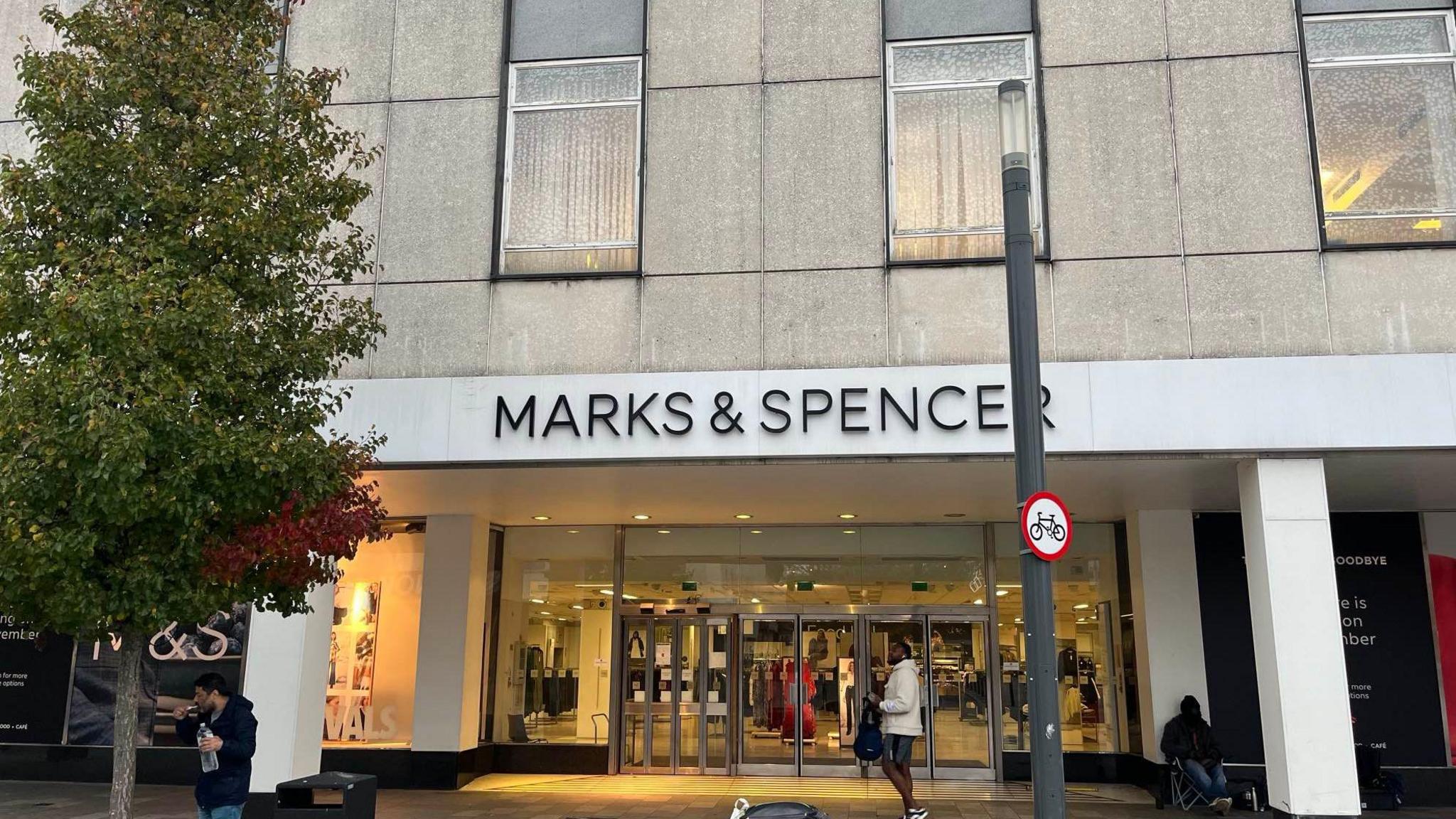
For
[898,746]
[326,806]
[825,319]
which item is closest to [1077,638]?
[898,746]

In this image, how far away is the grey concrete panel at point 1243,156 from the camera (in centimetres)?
952

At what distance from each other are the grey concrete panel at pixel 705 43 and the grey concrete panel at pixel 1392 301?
551cm

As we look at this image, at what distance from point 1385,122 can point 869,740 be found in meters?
7.40

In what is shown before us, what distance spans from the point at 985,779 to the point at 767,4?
9.62 meters

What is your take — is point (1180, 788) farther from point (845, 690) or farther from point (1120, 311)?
point (1120, 311)

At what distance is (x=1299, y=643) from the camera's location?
898 cm

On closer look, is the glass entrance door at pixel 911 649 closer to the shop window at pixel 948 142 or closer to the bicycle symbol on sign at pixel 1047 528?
the shop window at pixel 948 142

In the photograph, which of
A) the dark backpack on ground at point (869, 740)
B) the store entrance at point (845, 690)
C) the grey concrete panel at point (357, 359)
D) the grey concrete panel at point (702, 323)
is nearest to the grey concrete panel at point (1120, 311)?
the grey concrete panel at point (702, 323)

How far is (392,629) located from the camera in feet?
47.4

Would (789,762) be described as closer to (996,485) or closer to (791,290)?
(996,485)

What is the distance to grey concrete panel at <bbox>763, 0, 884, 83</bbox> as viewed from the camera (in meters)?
10.4

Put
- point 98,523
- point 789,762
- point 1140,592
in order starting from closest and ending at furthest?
point 98,523 → point 1140,592 → point 789,762

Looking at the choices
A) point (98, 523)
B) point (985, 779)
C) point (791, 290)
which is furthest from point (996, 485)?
point (98, 523)

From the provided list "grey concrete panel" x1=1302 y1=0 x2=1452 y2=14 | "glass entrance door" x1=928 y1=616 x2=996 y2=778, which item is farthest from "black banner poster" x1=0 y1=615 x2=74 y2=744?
"grey concrete panel" x1=1302 y1=0 x2=1452 y2=14
